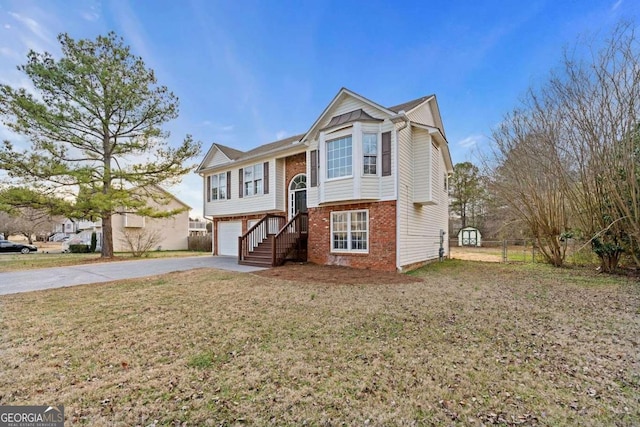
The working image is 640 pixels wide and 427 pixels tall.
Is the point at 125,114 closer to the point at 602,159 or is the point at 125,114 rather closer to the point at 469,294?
the point at 469,294

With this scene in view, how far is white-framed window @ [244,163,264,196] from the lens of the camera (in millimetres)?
14964

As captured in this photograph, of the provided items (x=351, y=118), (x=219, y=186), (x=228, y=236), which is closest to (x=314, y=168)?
(x=351, y=118)

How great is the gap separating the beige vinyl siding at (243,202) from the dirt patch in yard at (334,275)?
440 cm

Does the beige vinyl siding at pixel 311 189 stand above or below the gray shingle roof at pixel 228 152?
below

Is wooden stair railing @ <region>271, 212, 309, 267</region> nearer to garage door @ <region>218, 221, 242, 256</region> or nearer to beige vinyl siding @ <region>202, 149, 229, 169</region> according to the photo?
garage door @ <region>218, 221, 242, 256</region>

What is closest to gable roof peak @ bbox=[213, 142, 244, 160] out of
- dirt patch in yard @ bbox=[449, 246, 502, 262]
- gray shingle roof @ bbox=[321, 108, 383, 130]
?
gray shingle roof @ bbox=[321, 108, 383, 130]

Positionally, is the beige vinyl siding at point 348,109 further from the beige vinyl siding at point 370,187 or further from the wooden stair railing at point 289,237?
the wooden stair railing at point 289,237

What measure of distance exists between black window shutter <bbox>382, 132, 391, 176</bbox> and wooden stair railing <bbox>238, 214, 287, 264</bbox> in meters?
5.80

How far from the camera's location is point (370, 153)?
34.2ft

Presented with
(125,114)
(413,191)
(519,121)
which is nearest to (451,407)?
(413,191)

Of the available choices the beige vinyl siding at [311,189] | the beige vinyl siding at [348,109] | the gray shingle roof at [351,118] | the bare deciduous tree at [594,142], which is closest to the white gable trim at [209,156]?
the beige vinyl siding at [311,189]

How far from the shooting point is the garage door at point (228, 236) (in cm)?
1684

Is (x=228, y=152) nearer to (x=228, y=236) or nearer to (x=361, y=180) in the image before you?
(x=228, y=236)

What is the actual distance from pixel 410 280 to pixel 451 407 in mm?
6379
